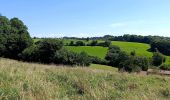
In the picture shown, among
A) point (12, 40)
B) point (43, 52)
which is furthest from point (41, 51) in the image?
point (12, 40)

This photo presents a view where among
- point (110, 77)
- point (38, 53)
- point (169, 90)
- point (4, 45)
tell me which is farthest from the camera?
point (4, 45)

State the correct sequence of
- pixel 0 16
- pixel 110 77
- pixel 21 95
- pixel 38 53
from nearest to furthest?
pixel 21 95 → pixel 110 77 → pixel 38 53 → pixel 0 16

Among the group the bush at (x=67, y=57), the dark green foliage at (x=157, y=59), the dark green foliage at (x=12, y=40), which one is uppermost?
the dark green foliage at (x=12, y=40)

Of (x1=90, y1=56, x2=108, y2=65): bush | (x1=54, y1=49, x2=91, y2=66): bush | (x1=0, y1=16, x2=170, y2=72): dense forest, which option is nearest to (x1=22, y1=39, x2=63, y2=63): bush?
(x1=0, y1=16, x2=170, y2=72): dense forest

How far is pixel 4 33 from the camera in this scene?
6675 centimetres

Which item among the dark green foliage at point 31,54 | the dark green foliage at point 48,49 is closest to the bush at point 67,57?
the dark green foliage at point 48,49

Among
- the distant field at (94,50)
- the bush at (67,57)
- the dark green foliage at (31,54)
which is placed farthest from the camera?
the distant field at (94,50)

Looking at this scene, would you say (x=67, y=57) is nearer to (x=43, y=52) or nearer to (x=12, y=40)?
(x=43, y=52)

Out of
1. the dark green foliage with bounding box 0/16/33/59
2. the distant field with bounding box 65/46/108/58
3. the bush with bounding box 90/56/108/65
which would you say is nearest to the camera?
the dark green foliage with bounding box 0/16/33/59

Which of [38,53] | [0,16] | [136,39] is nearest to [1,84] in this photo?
[38,53]

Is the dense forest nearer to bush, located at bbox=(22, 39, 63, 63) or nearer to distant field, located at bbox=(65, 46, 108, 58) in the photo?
bush, located at bbox=(22, 39, 63, 63)

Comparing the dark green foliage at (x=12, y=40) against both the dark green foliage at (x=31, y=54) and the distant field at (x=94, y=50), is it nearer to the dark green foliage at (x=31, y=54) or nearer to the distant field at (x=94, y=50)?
the dark green foliage at (x=31, y=54)

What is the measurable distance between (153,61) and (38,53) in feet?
132

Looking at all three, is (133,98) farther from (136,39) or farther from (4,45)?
(136,39)
